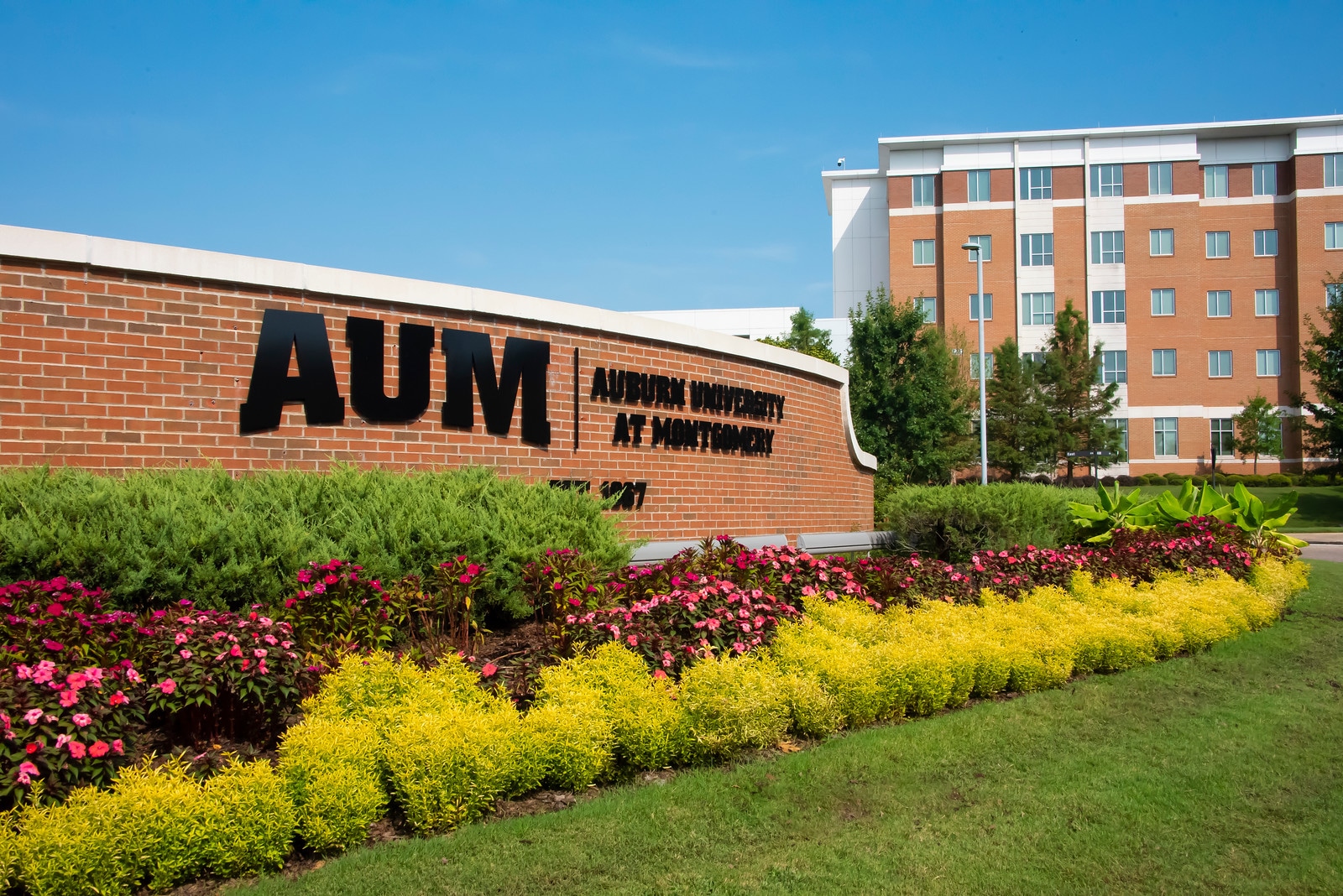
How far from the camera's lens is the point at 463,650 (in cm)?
665

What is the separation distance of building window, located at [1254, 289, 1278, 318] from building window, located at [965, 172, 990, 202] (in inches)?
596

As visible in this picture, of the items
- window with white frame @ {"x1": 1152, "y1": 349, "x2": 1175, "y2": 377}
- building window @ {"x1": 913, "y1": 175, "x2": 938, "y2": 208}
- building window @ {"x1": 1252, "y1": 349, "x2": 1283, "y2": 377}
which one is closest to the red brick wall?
building window @ {"x1": 913, "y1": 175, "x2": 938, "y2": 208}

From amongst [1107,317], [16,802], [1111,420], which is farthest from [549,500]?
[1107,317]

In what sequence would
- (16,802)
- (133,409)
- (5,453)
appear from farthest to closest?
1. (133,409)
2. (5,453)
3. (16,802)

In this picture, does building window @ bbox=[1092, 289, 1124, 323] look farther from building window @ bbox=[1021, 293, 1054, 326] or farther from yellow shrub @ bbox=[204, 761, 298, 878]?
yellow shrub @ bbox=[204, 761, 298, 878]

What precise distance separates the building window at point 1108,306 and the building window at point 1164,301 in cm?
166

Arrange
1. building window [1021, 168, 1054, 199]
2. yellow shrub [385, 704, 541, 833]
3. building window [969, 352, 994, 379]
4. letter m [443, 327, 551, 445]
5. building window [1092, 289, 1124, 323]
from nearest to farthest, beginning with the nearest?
yellow shrub [385, 704, 541, 833] < letter m [443, 327, 551, 445] < building window [969, 352, 994, 379] < building window [1092, 289, 1124, 323] < building window [1021, 168, 1054, 199]

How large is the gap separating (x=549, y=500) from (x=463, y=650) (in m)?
2.05

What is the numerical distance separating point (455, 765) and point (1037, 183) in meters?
54.7

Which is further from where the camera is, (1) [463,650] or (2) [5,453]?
(2) [5,453]

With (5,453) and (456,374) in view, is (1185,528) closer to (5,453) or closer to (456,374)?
(456,374)

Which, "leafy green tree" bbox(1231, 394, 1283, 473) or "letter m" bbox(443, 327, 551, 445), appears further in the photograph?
"leafy green tree" bbox(1231, 394, 1283, 473)

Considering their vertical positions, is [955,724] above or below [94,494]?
below

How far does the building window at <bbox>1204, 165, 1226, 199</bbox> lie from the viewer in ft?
169
